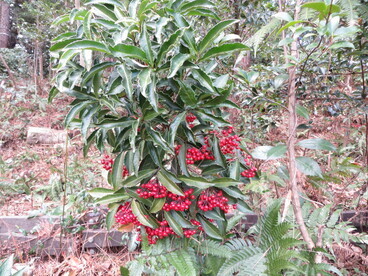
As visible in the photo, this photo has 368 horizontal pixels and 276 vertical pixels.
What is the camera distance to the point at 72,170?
10.0ft

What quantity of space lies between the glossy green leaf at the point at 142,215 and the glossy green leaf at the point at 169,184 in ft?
0.58

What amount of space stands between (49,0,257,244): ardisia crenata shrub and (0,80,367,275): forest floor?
510 mm

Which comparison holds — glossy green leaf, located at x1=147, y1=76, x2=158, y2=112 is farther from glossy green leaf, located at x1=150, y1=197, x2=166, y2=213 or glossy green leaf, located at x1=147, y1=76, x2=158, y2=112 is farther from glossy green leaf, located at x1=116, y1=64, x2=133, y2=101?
glossy green leaf, located at x1=150, y1=197, x2=166, y2=213

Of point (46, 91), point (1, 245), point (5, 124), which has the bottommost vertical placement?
point (1, 245)

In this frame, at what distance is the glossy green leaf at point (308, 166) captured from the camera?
3.54ft

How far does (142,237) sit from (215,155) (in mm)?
583

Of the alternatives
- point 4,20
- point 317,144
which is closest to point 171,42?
point 317,144

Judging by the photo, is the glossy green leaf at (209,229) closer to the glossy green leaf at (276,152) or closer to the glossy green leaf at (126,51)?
the glossy green leaf at (276,152)

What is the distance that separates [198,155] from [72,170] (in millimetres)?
2404

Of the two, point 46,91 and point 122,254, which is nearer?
point 122,254

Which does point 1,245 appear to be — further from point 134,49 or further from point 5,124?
point 5,124

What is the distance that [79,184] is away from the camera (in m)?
2.80

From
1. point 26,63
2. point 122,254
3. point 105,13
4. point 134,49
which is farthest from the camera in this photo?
point 26,63

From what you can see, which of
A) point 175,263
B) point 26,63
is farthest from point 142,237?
point 26,63
